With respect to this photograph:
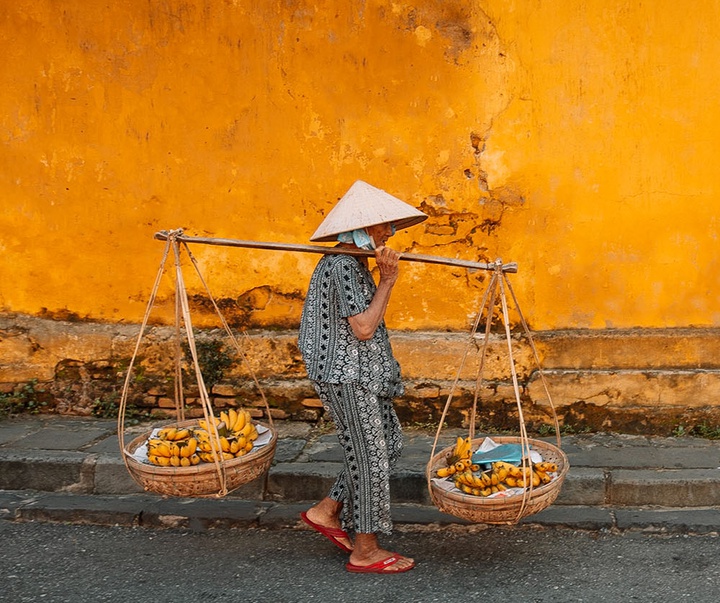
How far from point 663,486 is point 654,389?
86 cm

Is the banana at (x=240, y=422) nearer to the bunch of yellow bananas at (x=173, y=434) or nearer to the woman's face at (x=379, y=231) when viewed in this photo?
the bunch of yellow bananas at (x=173, y=434)

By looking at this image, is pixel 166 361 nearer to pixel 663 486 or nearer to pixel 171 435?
pixel 171 435

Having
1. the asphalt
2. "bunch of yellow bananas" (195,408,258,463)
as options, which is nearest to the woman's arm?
"bunch of yellow bananas" (195,408,258,463)

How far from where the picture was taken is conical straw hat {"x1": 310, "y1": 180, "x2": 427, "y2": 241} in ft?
11.7

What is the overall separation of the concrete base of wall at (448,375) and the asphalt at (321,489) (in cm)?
21

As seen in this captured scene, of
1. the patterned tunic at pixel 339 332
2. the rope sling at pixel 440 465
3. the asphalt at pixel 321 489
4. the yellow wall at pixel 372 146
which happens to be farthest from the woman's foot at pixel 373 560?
the yellow wall at pixel 372 146

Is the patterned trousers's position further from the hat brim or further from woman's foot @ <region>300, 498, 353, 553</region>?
the hat brim

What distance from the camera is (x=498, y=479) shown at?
12.0 feet

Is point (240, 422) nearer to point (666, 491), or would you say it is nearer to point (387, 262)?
point (387, 262)

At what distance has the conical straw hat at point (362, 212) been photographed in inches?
141

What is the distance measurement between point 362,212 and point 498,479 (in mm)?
1228

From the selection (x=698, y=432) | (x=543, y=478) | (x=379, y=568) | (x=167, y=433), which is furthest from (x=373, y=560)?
(x=698, y=432)

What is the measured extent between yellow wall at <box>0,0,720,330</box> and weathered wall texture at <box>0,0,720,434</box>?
0.01 m

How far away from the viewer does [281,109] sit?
209 inches
